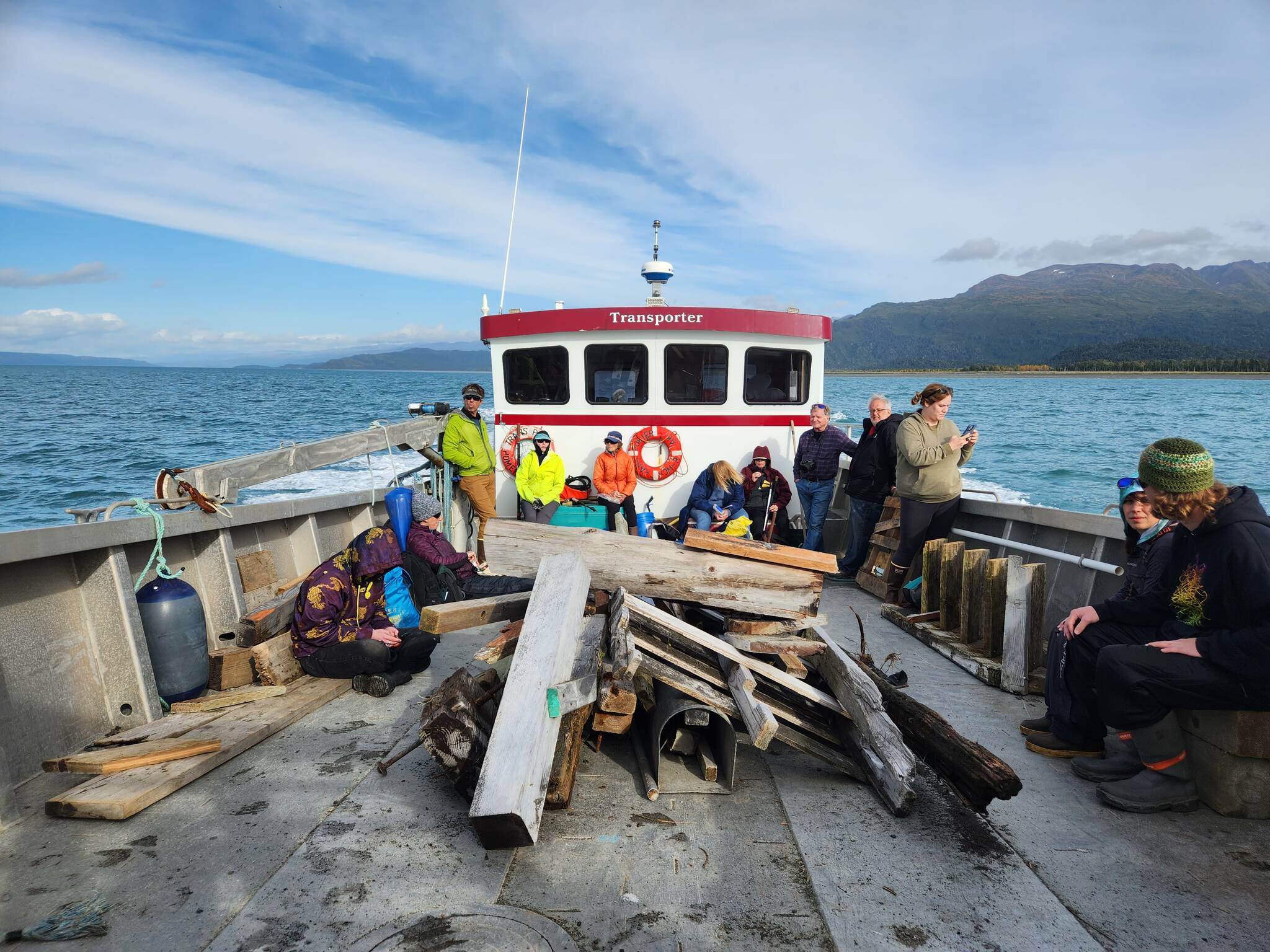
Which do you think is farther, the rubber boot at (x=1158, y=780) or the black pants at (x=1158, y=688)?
the rubber boot at (x=1158, y=780)

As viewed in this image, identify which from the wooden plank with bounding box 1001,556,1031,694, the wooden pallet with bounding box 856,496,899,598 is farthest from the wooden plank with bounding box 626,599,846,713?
the wooden pallet with bounding box 856,496,899,598

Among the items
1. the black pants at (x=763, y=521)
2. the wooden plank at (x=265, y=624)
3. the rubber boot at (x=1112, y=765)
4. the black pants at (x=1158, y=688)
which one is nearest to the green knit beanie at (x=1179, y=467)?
the black pants at (x=1158, y=688)

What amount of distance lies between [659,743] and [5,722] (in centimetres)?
334

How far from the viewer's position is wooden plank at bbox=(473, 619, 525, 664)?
4.38 m

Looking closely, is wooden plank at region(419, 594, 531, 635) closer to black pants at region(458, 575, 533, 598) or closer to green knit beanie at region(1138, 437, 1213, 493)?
black pants at region(458, 575, 533, 598)

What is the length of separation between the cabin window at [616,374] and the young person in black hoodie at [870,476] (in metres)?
2.74

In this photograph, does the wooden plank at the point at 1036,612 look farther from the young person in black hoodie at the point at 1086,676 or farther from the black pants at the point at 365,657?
the black pants at the point at 365,657

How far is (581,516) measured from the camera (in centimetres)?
879

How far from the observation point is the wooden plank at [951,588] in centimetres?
654

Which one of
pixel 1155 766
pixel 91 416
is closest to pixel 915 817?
pixel 1155 766

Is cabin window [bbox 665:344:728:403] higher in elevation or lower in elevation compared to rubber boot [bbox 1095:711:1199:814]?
higher

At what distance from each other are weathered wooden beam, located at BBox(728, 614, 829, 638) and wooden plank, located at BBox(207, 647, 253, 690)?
131 inches

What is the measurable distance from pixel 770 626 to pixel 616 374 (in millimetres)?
5363

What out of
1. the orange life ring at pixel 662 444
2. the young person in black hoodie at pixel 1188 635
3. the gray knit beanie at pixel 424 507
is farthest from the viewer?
the orange life ring at pixel 662 444
